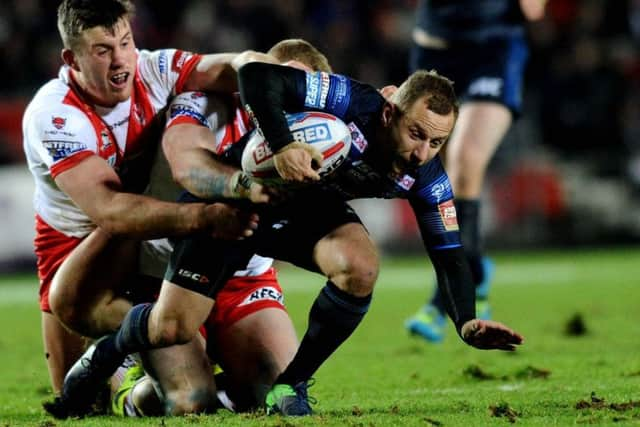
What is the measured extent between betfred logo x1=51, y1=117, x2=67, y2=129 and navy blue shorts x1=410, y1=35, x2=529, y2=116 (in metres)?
3.45

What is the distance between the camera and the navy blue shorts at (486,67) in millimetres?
7742

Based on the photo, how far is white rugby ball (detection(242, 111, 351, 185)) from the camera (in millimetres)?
4477

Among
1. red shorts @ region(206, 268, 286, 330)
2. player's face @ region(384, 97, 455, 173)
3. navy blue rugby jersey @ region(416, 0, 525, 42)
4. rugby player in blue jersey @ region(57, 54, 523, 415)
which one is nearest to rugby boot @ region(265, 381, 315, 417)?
rugby player in blue jersey @ region(57, 54, 523, 415)

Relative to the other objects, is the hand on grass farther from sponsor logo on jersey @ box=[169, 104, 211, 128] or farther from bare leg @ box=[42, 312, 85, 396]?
bare leg @ box=[42, 312, 85, 396]

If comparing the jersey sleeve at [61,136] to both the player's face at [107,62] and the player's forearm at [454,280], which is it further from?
the player's forearm at [454,280]

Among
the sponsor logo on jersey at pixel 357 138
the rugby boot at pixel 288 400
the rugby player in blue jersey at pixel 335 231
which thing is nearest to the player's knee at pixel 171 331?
the rugby player in blue jersey at pixel 335 231

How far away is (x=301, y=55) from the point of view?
5227 millimetres

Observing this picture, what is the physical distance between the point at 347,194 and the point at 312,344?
63cm

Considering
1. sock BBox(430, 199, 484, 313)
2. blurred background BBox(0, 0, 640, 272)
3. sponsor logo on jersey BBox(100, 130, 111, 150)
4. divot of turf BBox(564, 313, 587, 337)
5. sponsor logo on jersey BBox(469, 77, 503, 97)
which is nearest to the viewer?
sponsor logo on jersey BBox(100, 130, 111, 150)

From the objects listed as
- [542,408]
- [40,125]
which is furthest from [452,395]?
[40,125]

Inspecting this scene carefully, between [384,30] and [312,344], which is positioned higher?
[384,30]

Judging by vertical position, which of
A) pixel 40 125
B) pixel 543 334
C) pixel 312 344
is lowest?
pixel 543 334

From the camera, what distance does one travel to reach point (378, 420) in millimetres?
4531

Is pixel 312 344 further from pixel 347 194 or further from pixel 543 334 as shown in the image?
pixel 543 334
